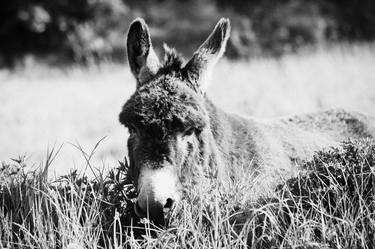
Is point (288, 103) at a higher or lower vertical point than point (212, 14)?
lower

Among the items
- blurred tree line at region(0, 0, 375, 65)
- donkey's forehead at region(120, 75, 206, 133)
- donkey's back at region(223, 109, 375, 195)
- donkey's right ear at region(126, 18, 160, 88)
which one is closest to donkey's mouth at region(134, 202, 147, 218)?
donkey's forehead at region(120, 75, 206, 133)

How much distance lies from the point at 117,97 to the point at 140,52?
6.59 m

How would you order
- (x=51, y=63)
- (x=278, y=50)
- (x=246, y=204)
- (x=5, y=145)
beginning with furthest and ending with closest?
1. (x=51, y=63)
2. (x=278, y=50)
3. (x=5, y=145)
4. (x=246, y=204)

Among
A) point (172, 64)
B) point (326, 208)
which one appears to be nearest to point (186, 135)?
point (172, 64)

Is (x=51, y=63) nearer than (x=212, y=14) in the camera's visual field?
Yes

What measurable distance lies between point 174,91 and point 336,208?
1.50 meters

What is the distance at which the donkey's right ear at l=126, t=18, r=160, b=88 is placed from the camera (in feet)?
12.1

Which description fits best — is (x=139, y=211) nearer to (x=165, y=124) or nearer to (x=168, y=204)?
(x=168, y=204)

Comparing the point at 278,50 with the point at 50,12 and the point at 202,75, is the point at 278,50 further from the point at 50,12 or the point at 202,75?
the point at 202,75

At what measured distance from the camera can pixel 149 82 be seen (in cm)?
341

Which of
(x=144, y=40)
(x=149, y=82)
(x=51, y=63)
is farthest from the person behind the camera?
(x=51, y=63)

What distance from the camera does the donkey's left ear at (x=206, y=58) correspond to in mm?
3566

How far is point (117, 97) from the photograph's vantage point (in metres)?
10.2

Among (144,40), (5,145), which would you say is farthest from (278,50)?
(144,40)
